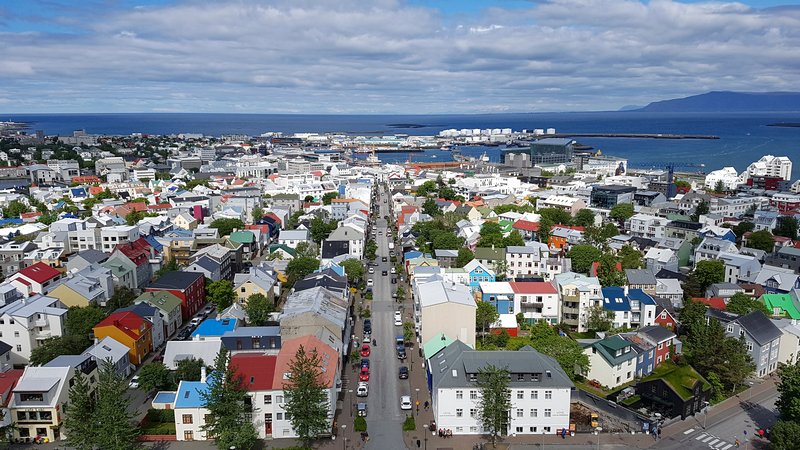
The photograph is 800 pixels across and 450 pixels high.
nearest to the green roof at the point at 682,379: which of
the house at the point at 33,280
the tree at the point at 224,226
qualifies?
the house at the point at 33,280

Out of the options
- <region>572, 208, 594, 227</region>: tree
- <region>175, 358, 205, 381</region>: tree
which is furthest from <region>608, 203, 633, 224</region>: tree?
<region>175, 358, 205, 381</region>: tree

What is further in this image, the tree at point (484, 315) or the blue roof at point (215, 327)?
the tree at point (484, 315)

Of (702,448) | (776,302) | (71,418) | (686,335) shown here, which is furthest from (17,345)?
(776,302)

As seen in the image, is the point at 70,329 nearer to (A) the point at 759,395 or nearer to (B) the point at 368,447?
(B) the point at 368,447

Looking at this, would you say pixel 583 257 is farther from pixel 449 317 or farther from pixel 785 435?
pixel 785 435

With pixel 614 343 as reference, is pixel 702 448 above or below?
below

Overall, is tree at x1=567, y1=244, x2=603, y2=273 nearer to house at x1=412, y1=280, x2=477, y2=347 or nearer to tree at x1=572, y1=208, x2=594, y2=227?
house at x1=412, y1=280, x2=477, y2=347

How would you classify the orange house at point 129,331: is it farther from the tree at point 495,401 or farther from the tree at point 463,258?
the tree at point 463,258
